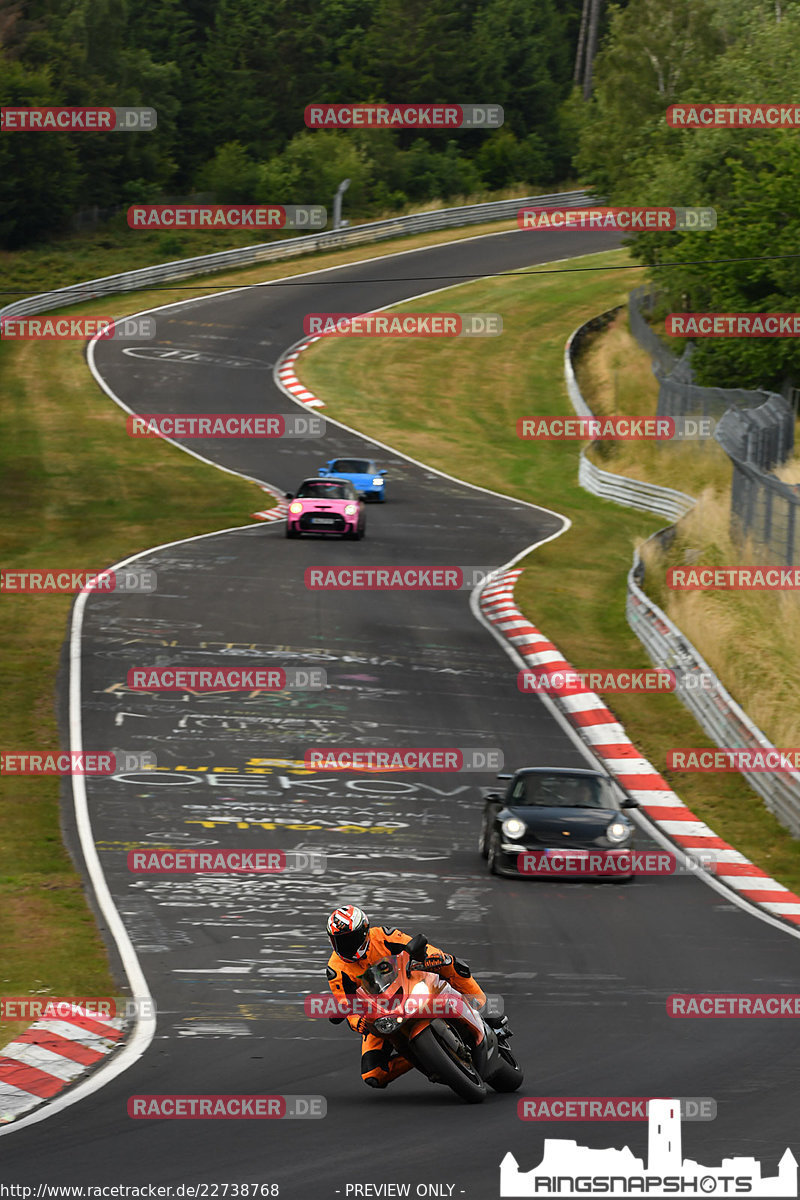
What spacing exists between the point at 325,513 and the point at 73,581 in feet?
20.6

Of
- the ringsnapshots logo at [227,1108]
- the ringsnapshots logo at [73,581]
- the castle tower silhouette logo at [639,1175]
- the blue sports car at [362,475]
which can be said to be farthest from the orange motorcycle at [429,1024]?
the blue sports car at [362,475]

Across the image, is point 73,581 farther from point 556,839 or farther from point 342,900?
point 342,900

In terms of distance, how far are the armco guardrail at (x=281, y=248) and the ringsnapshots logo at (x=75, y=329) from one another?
22.2 inches

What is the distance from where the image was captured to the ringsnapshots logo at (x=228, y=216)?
76.8 m

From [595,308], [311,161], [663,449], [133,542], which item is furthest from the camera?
[311,161]

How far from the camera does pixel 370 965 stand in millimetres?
9273

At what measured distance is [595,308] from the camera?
67.8 meters

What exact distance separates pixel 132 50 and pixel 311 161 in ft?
39.9

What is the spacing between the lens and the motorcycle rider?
9109 millimetres

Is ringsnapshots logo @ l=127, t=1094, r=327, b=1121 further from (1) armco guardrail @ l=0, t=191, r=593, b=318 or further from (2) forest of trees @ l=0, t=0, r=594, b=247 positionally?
(2) forest of trees @ l=0, t=0, r=594, b=247

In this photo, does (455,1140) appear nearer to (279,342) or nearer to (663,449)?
(663,449)

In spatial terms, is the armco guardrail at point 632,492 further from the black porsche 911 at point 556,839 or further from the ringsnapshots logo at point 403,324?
the black porsche 911 at point 556,839

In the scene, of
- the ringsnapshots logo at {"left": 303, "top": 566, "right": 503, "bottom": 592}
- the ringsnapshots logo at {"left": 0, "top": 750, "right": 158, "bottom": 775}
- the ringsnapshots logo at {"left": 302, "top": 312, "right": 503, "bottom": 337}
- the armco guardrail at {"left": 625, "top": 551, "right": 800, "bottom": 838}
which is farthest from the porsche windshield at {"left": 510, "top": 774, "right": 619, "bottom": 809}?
the ringsnapshots logo at {"left": 302, "top": 312, "right": 503, "bottom": 337}

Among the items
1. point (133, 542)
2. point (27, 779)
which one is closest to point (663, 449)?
point (133, 542)
